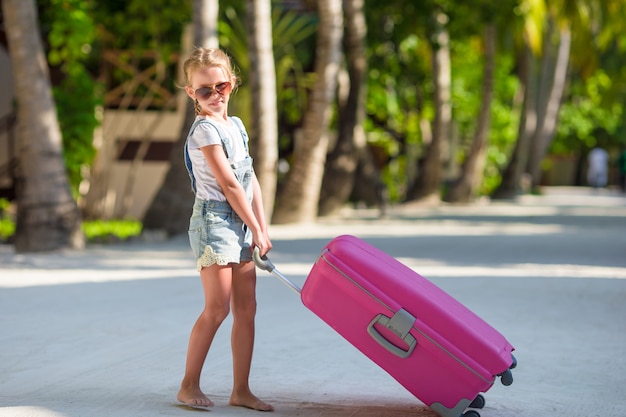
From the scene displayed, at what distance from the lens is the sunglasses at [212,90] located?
560 centimetres

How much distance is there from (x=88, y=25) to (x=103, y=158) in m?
5.14

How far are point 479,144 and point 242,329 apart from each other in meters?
27.1

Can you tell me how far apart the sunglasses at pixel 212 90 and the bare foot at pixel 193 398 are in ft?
4.02

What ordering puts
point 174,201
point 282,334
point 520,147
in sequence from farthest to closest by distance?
point 520,147 < point 174,201 < point 282,334

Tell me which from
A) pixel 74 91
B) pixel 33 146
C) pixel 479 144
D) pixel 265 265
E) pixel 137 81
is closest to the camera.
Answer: pixel 265 265

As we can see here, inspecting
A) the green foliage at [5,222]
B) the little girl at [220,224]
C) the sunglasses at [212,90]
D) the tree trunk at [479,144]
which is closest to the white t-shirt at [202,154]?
the little girl at [220,224]

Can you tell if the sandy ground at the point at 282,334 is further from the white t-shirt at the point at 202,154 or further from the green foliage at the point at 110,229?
the white t-shirt at the point at 202,154

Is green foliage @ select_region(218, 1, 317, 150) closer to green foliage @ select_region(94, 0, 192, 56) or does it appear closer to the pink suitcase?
green foliage @ select_region(94, 0, 192, 56)

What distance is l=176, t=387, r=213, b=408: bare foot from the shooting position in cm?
555

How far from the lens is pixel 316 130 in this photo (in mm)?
20688

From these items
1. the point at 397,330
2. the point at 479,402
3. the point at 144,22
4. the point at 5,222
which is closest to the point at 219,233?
the point at 397,330

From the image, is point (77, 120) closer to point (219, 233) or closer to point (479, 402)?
point (219, 233)

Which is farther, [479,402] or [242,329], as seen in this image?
[242,329]

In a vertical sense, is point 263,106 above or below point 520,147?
above
